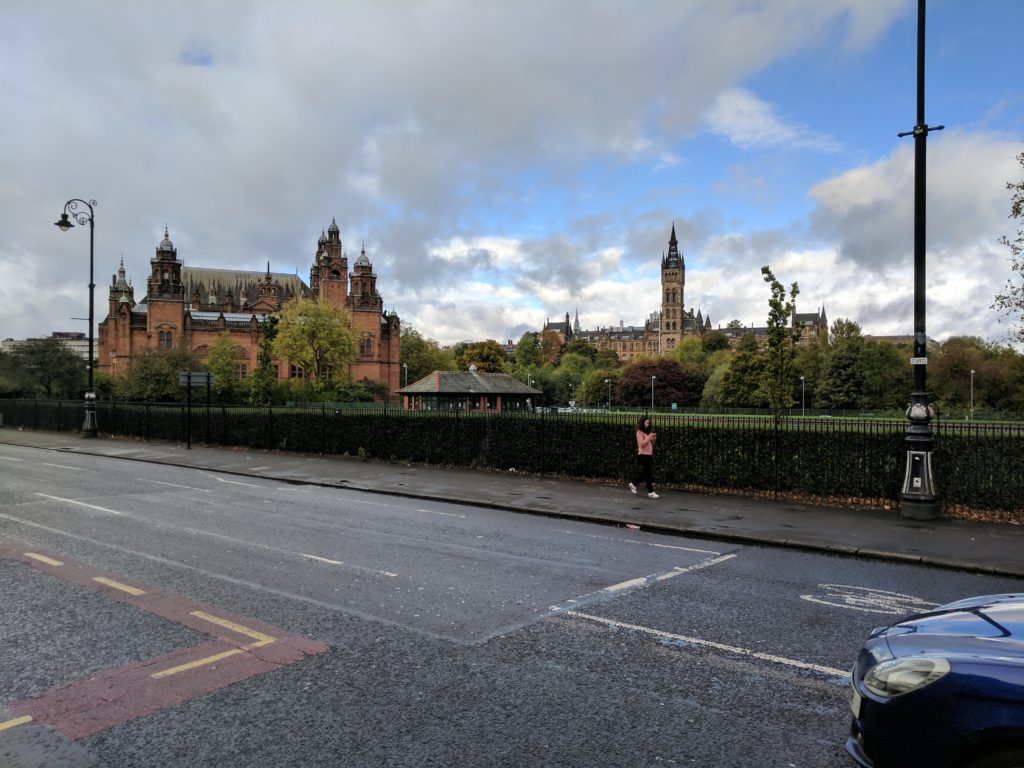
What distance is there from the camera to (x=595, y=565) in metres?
8.87

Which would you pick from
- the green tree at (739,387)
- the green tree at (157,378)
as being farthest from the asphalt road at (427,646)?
the green tree at (739,387)

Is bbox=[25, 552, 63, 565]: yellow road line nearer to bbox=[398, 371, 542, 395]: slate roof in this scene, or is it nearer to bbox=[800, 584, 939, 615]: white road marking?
bbox=[800, 584, 939, 615]: white road marking

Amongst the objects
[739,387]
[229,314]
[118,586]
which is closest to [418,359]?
[229,314]

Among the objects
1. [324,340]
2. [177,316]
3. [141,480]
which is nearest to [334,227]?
[177,316]

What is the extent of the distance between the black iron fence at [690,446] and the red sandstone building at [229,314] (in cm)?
6129

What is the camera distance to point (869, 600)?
287 inches

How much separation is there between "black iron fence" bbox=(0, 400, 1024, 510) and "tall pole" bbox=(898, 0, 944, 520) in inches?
37.3

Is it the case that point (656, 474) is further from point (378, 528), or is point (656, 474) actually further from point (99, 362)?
point (99, 362)

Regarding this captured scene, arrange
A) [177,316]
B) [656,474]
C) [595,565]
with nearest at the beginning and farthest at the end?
1. [595,565]
2. [656,474]
3. [177,316]

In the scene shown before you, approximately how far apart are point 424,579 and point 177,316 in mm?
92407

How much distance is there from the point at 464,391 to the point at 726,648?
41.3m

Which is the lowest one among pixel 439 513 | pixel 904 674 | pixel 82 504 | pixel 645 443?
pixel 439 513

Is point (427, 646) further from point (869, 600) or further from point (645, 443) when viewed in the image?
point (645, 443)

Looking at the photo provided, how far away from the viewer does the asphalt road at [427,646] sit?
4.08m
